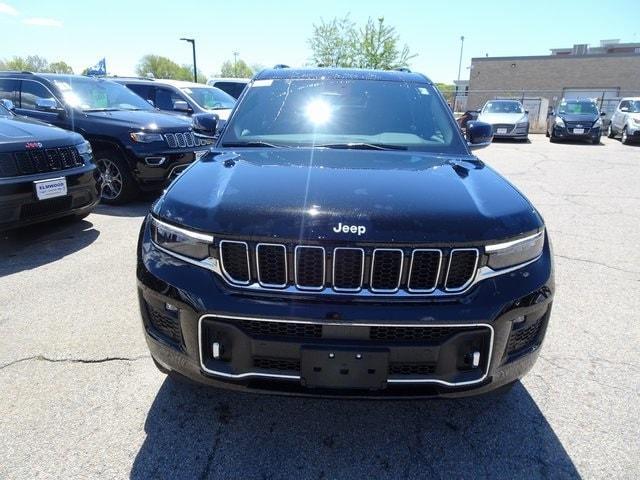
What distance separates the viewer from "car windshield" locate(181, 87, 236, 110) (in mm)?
10438

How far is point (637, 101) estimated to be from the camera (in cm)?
1767

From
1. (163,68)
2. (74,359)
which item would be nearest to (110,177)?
(74,359)

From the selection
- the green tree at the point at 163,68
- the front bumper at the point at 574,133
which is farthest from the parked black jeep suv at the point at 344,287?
the green tree at the point at 163,68

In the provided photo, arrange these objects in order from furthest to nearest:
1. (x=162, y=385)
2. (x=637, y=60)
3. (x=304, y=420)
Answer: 1. (x=637, y=60)
2. (x=162, y=385)
3. (x=304, y=420)

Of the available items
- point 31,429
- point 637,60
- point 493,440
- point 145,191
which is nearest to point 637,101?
point 145,191

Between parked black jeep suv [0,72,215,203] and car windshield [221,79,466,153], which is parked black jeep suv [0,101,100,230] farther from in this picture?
car windshield [221,79,466,153]

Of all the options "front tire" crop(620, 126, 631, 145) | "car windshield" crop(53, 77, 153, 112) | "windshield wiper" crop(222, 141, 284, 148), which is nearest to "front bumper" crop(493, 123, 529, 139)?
"front tire" crop(620, 126, 631, 145)

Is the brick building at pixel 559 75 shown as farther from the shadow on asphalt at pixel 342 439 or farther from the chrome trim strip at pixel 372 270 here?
the chrome trim strip at pixel 372 270

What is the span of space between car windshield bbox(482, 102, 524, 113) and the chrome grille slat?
60.5ft

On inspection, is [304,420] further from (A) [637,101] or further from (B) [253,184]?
(A) [637,101]

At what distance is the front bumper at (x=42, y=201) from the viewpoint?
4.25m

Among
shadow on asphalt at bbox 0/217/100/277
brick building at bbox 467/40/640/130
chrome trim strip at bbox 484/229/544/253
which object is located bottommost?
shadow on asphalt at bbox 0/217/100/277

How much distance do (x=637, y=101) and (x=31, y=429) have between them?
21.3 metres

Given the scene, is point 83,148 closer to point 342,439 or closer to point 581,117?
point 342,439
